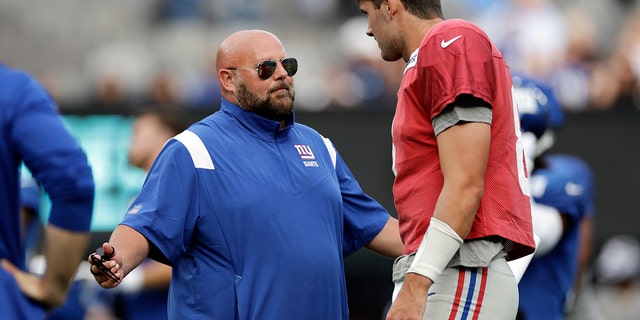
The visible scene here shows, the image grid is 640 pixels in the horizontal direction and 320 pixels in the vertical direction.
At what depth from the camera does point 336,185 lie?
5.45 meters

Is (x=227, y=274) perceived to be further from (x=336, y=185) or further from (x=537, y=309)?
(x=537, y=309)

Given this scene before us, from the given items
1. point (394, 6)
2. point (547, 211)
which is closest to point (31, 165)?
point (394, 6)

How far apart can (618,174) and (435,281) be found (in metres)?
7.64

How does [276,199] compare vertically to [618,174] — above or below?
above

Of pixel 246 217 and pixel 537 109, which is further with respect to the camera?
pixel 537 109

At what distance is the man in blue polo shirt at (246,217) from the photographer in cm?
502

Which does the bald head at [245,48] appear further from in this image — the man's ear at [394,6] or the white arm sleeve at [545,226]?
the white arm sleeve at [545,226]

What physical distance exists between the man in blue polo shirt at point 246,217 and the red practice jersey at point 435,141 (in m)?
0.66

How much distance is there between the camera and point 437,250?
14.0 feet

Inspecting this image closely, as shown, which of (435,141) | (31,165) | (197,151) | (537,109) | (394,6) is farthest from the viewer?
(537,109)

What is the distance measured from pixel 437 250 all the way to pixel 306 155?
130cm

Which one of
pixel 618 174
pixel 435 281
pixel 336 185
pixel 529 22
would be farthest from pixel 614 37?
pixel 435 281

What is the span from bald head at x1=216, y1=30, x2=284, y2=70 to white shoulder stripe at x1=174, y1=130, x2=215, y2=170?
446 millimetres

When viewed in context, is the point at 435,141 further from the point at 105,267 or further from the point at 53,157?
the point at 53,157
